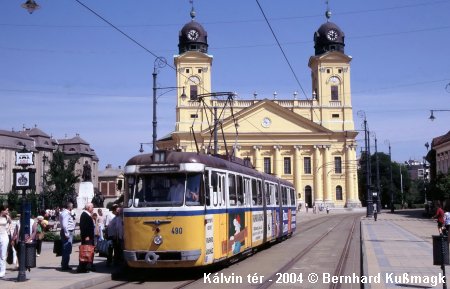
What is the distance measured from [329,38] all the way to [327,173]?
66.3ft

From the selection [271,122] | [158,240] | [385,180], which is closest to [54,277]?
[158,240]

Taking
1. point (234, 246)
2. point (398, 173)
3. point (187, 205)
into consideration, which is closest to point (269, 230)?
point (234, 246)

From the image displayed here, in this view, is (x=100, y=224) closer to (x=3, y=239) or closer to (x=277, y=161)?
(x=3, y=239)

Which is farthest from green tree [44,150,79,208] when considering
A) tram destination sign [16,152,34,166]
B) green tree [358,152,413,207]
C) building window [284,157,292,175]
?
green tree [358,152,413,207]

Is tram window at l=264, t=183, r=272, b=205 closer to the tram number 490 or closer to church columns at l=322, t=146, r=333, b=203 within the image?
the tram number 490

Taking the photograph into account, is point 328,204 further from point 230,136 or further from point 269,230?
point 269,230

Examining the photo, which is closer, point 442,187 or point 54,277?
point 54,277

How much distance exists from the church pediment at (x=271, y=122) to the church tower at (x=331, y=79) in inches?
101

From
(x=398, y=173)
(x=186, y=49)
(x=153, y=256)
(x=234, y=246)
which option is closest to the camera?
(x=153, y=256)

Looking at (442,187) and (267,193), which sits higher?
(442,187)

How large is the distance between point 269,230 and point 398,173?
106969 millimetres

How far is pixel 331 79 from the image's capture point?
9131 centimetres

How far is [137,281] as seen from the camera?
555 inches

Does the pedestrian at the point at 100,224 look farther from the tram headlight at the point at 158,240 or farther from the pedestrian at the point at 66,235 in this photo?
the tram headlight at the point at 158,240
